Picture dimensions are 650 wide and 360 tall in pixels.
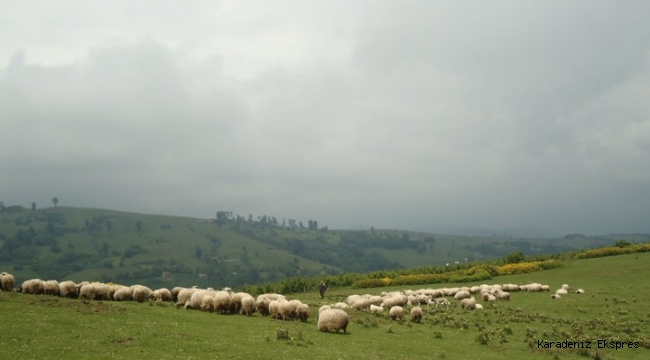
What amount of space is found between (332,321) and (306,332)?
76.0 inches

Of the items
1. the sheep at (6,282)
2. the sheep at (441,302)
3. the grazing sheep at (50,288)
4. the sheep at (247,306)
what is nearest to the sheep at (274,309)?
the sheep at (247,306)

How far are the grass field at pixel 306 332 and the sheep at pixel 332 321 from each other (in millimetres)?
731

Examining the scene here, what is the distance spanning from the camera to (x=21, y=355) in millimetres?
19453

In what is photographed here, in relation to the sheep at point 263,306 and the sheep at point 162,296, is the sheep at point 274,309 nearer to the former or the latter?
the sheep at point 263,306

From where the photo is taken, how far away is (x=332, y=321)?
31.1 m

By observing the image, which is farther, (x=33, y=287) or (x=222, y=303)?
(x=222, y=303)

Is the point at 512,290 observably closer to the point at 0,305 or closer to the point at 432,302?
the point at 432,302

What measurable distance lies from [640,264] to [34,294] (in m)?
73.6

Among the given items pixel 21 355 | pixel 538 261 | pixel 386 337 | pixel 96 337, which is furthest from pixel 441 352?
pixel 538 261

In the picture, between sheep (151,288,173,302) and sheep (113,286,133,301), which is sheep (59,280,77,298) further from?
sheep (151,288,173,302)

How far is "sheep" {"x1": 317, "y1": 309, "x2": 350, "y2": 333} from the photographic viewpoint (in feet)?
102

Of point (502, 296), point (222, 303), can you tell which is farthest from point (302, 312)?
point (502, 296)

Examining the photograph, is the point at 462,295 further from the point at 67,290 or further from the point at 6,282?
the point at 6,282

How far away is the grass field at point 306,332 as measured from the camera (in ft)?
72.8
